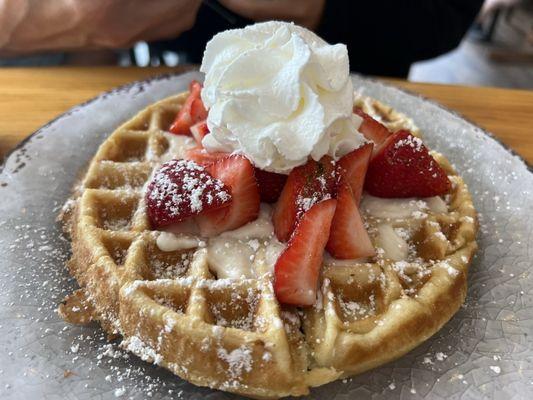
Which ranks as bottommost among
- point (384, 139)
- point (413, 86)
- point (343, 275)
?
point (413, 86)

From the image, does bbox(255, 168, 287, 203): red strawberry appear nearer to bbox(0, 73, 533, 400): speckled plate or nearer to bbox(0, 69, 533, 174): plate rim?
bbox(0, 73, 533, 400): speckled plate

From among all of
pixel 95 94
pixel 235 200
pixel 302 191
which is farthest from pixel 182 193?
pixel 95 94

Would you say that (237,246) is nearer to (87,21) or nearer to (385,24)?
(87,21)

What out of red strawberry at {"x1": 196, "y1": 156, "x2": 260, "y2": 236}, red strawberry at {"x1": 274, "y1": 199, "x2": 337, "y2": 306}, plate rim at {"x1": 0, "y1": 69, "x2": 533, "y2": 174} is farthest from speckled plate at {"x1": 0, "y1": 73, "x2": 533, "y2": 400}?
red strawberry at {"x1": 196, "y1": 156, "x2": 260, "y2": 236}

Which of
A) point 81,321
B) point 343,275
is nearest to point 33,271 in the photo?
point 81,321

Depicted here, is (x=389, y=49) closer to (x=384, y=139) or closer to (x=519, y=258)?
(x=384, y=139)
